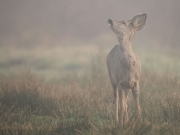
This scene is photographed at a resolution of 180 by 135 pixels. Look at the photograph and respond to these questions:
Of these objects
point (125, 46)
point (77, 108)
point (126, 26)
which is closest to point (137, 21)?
point (126, 26)

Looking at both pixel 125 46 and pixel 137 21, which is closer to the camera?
pixel 125 46

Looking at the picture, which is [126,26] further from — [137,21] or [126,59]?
[126,59]

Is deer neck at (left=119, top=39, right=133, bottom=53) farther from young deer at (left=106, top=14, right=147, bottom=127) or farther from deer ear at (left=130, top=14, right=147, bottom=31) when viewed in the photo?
deer ear at (left=130, top=14, right=147, bottom=31)

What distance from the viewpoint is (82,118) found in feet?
17.1

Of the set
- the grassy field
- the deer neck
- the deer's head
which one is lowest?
the grassy field

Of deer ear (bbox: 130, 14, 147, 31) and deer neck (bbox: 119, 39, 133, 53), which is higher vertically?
deer ear (bbox: 130, 14, 147, 31)

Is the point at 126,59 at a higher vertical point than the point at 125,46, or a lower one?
lower

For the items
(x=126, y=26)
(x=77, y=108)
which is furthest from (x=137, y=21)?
(x=77, y=108)

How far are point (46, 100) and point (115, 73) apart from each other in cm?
200

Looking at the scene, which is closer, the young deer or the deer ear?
the young deer

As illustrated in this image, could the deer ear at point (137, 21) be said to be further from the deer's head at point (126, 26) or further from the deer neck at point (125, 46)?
the deer neck at point (125, 46)

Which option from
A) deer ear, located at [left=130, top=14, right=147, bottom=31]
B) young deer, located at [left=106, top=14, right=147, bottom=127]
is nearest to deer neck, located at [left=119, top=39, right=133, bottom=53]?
young deer, located at [left=106, top=14, right=147, bottom=127]

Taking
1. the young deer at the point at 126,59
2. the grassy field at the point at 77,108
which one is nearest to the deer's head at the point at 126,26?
the young deer at the point at 126,59

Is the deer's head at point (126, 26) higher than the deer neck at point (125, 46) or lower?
higher
